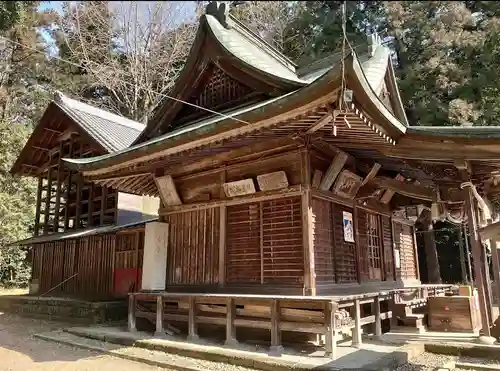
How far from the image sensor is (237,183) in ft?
28.0

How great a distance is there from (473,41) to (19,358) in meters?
19.2

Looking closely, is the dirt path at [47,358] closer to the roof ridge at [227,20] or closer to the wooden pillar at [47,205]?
the wooden pillar at [47,205]

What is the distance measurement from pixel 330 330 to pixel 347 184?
3.35 metres

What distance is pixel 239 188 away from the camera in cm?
855

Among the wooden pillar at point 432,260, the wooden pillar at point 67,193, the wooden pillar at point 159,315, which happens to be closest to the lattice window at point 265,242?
the wooden pillar at point 159,315

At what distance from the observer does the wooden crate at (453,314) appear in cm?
847

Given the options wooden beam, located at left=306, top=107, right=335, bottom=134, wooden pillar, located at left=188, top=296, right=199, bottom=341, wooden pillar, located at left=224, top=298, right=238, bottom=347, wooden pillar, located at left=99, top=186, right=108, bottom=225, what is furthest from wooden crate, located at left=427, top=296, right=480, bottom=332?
wooden pillar, located at left=99, top=186, right=108, bottom=225

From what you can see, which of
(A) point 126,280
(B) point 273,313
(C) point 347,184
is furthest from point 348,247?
(A) point 126,280

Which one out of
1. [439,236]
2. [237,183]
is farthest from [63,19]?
[439,236]

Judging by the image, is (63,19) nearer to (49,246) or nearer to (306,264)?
A: (49,246)

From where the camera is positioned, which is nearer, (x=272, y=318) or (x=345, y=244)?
(x=272, y=318)

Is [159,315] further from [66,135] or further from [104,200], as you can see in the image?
[66,135]

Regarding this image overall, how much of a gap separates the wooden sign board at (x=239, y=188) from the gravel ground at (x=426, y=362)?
13.9 ft

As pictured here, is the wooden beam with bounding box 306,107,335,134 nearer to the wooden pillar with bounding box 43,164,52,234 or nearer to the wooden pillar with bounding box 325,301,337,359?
the wooden pillar with bounding box 325,301,337,359
